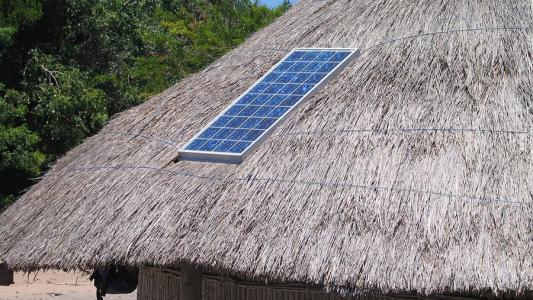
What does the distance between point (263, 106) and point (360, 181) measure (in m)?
1.51

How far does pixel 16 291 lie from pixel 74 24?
4.50 meters

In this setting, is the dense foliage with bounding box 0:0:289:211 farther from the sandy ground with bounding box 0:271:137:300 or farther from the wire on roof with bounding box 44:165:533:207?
the wire on roof with bounding box 44:165:533:207

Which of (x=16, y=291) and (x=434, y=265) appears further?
(x=16, y=291)

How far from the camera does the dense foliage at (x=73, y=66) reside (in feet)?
45.4

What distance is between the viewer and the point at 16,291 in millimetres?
15375

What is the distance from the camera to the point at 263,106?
7285 millimetres

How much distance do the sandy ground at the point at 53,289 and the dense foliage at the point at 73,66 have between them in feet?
5.61

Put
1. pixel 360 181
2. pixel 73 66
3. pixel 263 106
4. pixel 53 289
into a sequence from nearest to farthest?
pixel 360 181 < pixel 263 106 < pixel 73 66 < pixel 53 289

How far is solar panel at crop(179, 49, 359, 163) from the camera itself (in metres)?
6.95

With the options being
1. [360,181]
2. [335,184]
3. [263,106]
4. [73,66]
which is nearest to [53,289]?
[73,66]

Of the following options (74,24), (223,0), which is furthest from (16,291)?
(223,0)

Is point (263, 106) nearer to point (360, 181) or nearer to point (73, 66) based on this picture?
point (360, 181)

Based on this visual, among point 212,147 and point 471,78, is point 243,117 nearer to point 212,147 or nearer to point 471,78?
point 212,147

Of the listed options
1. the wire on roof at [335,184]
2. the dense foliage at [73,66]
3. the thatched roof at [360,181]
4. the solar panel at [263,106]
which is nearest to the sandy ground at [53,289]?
the dense foliage at [73,66]
